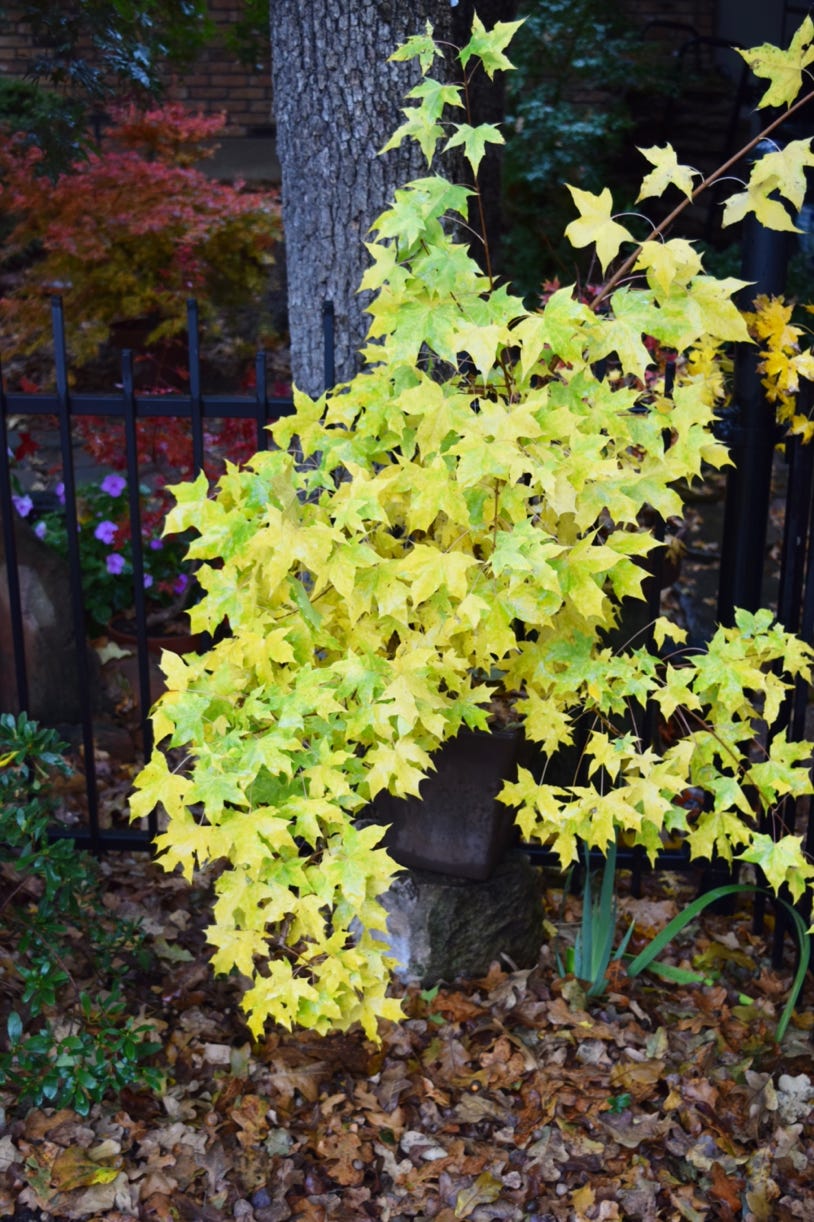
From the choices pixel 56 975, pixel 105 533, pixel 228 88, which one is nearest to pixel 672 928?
pixel 56 975

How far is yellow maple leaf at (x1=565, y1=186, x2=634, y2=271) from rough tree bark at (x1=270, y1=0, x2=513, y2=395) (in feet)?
2.97

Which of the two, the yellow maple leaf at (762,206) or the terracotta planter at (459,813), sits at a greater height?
the yellow maple leaf at (762,206)

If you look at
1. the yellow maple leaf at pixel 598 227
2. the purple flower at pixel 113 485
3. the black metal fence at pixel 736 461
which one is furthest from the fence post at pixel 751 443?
the purple flower at pixel 113 485

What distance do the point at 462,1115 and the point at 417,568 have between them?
118cm

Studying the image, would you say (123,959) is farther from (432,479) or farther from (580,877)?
(432,479)

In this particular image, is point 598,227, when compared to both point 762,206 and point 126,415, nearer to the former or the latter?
point 762,206

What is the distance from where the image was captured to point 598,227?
2002mm

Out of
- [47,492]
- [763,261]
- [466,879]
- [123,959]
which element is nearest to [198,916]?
[123,959]

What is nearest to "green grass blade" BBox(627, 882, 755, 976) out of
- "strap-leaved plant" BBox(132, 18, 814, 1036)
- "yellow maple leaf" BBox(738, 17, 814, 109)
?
"strap-leaved plant" BBox(132, 18, 814, 1036)

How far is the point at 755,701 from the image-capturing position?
3951 millimetres

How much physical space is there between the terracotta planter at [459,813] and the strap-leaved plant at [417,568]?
0.88 ft

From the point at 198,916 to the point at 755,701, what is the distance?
6.19ft

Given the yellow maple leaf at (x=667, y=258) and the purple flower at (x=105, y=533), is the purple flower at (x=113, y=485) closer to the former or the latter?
the purple flower at (x=105, y=533)

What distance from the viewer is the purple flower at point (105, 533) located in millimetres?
4219
